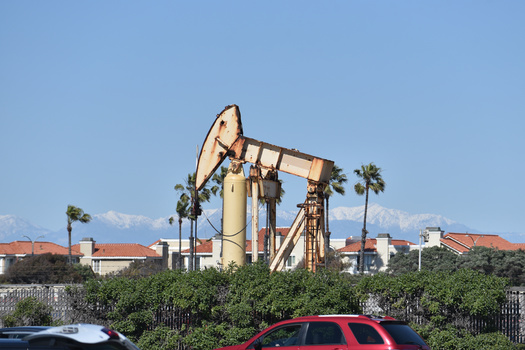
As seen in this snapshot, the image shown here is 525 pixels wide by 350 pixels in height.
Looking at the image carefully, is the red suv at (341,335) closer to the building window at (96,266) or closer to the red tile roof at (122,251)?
the red tile roof at (122,251)

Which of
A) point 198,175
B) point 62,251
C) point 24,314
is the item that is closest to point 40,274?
point 62,251

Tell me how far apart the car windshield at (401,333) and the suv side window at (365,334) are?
205mm

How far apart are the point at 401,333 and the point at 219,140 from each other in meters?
14.2

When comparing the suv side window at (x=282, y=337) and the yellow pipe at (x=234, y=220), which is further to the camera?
the yellow pipe at (x=234, y=220)

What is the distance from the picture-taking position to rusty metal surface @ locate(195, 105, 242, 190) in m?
25.2

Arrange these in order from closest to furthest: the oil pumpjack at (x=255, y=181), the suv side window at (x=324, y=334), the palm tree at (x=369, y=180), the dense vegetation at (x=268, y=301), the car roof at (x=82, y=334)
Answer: the car roof at (x=82, y=334), the suv side window at (x=324, y=334), the dense vegetation at (x=268, y=301), the oil pumpjack at (x=255, y=181), the palm tree at (x=369, y=180)

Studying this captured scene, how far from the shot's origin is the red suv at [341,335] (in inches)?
468

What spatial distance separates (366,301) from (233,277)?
3326 millimetres

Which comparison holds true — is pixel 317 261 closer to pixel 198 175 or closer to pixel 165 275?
pixel 198 175

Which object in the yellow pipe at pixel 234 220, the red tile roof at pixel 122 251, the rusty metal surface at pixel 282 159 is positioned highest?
the rusty metal surface at pixel 282 159

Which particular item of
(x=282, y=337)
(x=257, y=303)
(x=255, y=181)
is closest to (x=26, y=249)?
(x=255, y=181)

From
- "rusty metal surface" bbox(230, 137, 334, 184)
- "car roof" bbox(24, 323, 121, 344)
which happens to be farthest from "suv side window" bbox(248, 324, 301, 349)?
"rusty metal surface" bbox(230, 137, 334, 184)

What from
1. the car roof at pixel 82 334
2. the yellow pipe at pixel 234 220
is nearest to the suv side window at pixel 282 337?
the car roof at pixel 82 334

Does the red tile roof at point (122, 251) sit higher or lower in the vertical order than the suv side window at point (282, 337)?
lower
